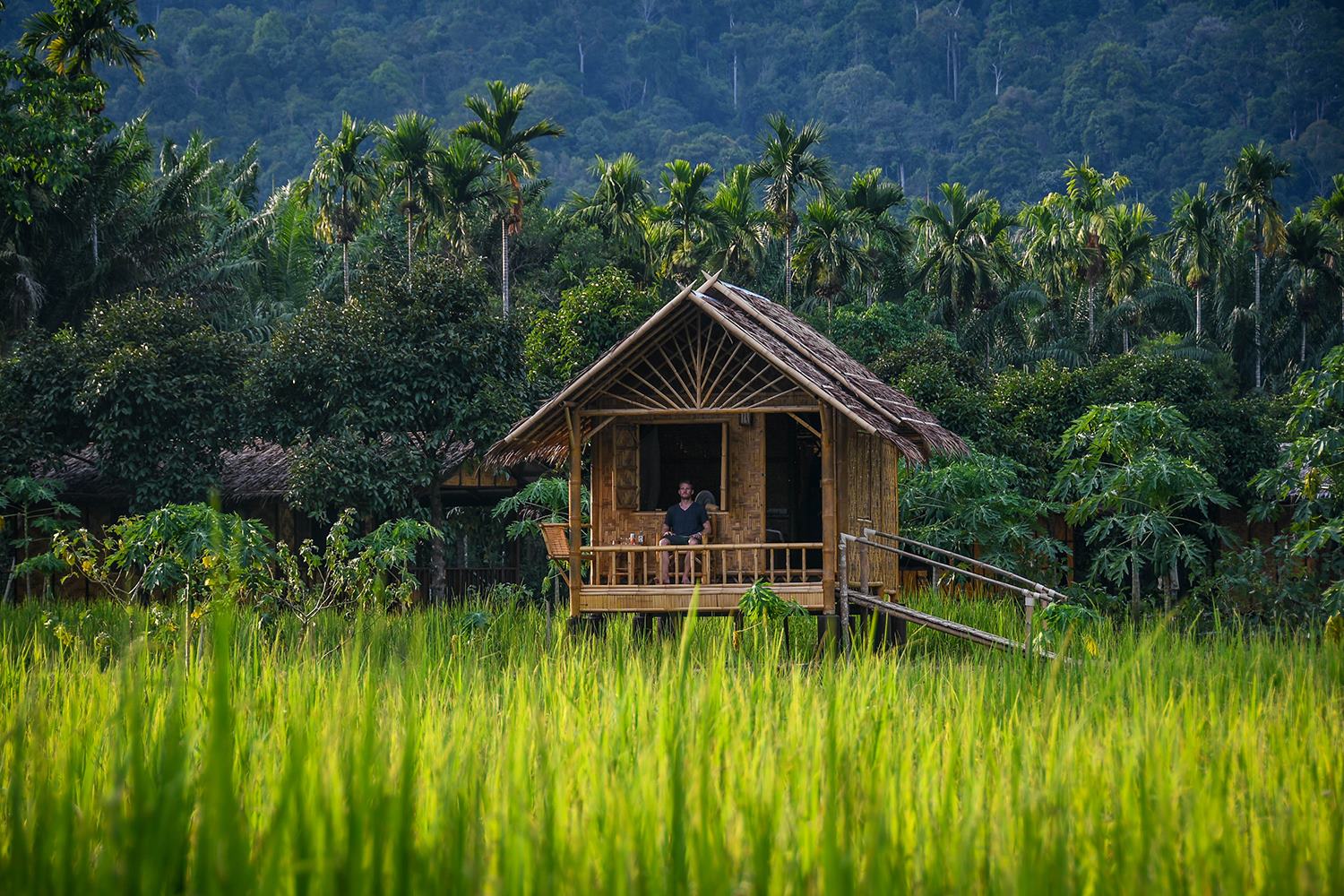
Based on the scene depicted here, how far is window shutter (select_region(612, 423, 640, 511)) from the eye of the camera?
518 inches

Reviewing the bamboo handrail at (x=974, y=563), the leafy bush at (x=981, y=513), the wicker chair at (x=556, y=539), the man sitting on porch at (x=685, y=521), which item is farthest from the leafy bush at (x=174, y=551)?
the leafy bush at (x=981, y=513)

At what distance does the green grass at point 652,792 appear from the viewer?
2.55 meters

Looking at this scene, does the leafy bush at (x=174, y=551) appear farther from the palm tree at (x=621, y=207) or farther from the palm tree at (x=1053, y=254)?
the palm tree at (x=1053, y=254)

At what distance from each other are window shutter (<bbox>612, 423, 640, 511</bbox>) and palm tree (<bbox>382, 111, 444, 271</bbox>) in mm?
18963

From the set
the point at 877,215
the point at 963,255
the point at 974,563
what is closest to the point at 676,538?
the point at 974,563

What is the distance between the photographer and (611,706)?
461 cm

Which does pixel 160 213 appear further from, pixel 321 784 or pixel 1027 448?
pixel 321 784

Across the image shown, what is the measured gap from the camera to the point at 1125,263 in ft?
129

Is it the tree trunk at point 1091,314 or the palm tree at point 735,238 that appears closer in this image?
the palm tree at point 735,238

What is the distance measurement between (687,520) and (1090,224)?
2954cm

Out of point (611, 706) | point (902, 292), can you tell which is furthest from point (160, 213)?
point (611, 706)

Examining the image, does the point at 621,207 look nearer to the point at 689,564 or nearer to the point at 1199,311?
the point at 1199,311

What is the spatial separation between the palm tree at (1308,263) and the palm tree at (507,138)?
71.2ft

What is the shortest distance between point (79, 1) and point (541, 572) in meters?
9.68
